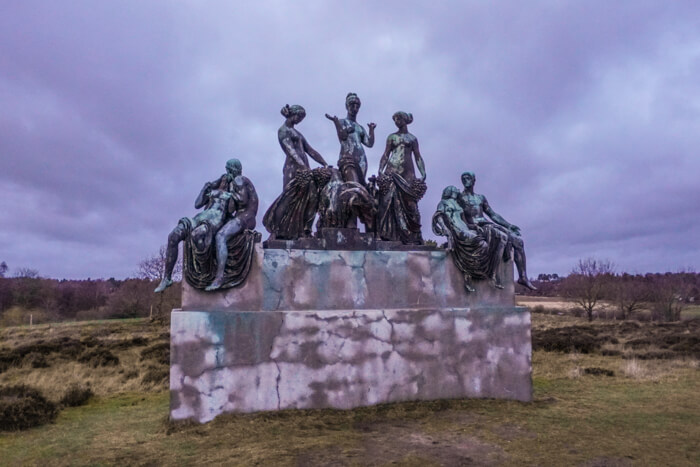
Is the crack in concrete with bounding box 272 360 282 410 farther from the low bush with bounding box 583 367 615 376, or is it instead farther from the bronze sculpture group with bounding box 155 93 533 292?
the low bush with bounding box 583 367 615 376

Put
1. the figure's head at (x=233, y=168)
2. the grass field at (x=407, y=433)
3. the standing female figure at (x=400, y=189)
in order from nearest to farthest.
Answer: the grass field at (x=407, y=433) → the figure's head at (x=233, y=168) → the standing female figure at (x=400, y=189)

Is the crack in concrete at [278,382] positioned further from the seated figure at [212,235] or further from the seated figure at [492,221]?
the seated figure at [492,221]

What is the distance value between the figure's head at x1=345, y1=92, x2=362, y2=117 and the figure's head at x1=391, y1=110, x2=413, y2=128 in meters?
0.70

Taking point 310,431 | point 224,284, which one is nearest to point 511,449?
point 310,431

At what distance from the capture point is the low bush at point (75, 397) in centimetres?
816

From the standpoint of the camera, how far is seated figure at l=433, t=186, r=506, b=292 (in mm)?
7418

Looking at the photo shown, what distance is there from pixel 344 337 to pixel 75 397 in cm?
512

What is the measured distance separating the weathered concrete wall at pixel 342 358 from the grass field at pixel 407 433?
0.70 feet

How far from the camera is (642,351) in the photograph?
47.0ft

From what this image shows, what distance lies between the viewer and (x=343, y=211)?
7273 millimetres

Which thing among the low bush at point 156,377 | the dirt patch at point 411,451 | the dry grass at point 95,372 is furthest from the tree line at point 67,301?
the dirt patch at point 411,451

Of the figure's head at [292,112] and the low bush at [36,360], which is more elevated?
the figure's head at [292,112]

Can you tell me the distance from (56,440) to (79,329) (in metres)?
21.0

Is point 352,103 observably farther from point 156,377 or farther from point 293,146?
point 156,377
